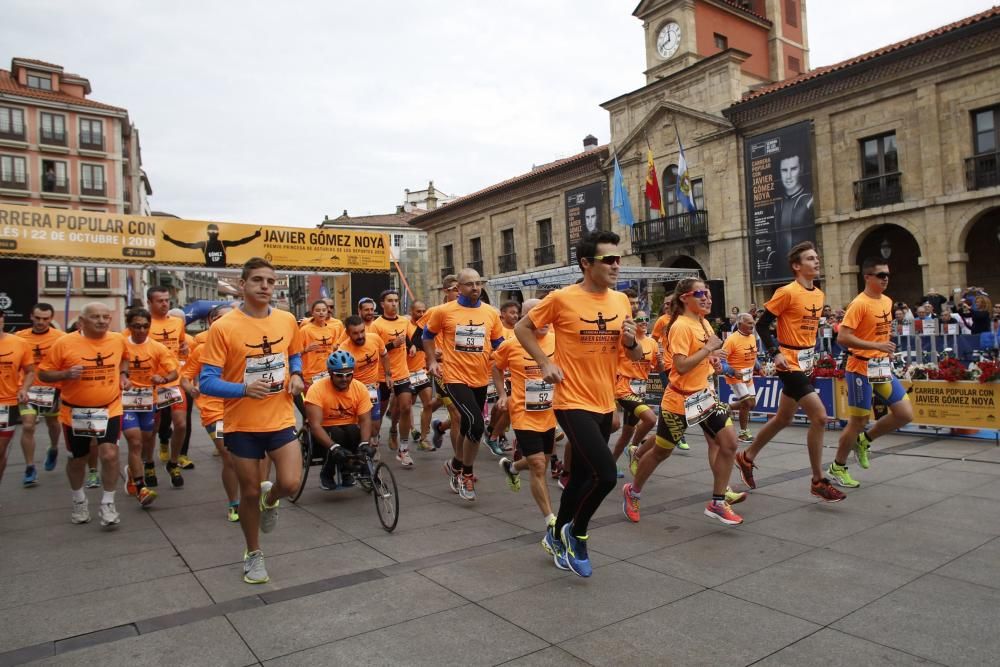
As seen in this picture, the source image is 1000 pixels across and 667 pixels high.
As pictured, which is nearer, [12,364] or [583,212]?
[12,364]

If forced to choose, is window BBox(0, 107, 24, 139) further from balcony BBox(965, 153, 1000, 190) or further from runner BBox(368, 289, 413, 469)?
balcony BBox(965, 153, 1000, 190)

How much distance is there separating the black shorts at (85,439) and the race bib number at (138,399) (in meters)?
0.66

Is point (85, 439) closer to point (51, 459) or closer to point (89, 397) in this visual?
point (89, 397)

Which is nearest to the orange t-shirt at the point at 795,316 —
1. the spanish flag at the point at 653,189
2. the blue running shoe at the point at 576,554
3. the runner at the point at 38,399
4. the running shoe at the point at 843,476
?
the running shoe at the point at 843,476

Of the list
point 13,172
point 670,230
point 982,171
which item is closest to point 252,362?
point 982,171

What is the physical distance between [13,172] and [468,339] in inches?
2248

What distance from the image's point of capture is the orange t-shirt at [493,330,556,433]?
566 cm

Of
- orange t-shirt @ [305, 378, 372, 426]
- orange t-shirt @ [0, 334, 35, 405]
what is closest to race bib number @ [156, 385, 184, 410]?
orange t-shirt @ [0, 334, 35, 405]

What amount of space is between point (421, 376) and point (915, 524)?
19.5ft

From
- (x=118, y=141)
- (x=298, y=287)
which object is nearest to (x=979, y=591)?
(x=118, y=141)

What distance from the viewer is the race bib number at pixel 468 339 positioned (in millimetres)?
7273

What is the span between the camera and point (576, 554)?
4.39 m

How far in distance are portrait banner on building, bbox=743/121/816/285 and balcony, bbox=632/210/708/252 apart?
1992 millimetres

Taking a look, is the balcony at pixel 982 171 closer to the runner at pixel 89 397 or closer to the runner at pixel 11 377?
the runner at pixel 89 397
